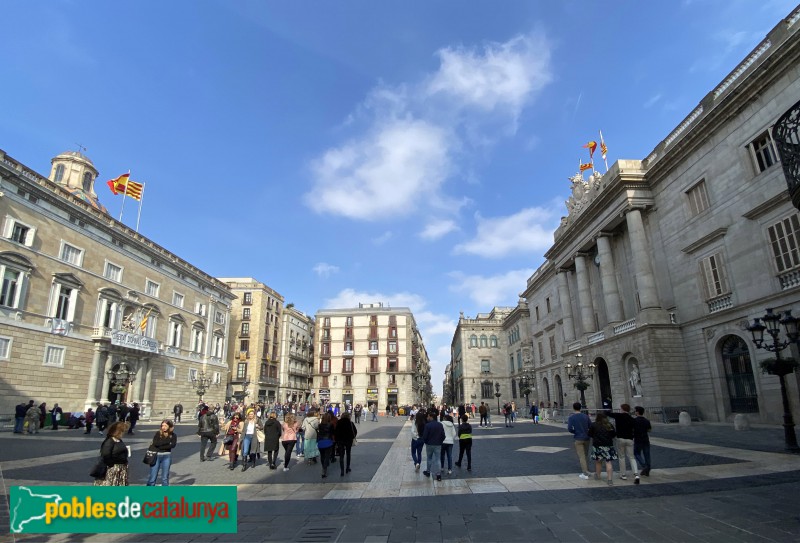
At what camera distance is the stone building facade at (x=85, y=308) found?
24688mm

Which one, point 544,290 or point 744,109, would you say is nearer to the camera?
point 744,109

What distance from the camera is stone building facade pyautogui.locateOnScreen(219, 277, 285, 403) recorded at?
5847 cm

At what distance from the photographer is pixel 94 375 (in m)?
29.8

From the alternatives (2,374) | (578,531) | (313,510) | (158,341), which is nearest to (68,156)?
(158,341)

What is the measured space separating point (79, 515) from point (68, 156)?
63.5 metres

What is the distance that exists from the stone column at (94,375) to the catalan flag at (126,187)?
42.9ft

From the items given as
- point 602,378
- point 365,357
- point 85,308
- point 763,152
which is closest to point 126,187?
point 85,308

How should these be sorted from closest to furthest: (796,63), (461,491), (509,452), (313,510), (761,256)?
(313,510) < (461,491) < (509,452) < (796,63) < (761,256)

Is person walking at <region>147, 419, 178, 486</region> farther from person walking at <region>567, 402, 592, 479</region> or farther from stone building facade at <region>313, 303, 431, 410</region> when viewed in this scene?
stone building facade at <region>313, 303, 431, 410</region>

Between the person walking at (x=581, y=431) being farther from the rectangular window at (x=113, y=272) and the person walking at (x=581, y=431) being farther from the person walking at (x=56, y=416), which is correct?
the rectangular window at (x=113, y=272)

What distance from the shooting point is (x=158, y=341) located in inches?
1484

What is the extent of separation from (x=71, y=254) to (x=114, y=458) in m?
28.8

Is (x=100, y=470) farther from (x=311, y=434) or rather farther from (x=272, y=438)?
(x=311, y=434)

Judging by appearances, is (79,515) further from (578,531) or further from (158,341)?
(158,341)
